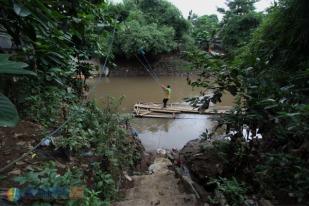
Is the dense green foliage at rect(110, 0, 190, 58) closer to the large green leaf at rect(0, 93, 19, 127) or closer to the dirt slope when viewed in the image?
the dirt slope

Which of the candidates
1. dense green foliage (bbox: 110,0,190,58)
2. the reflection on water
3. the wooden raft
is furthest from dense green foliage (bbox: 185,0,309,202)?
dense green foliage (bbox: 110,0,190,58)

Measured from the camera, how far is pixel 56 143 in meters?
2.21

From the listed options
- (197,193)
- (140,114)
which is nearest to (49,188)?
(197,193)

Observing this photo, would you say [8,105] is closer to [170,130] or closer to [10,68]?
[10,68]

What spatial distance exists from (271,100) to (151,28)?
1337 cm

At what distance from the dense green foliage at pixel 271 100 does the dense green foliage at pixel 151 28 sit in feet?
36.2

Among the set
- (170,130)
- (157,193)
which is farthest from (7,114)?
(170,130)

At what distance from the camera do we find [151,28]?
14.7 meters

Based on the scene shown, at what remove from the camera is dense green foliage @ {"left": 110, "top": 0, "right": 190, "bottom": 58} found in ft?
46.6

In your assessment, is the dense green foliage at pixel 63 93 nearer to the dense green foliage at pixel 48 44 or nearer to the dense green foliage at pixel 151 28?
the dense green foliage at pixel 48 44

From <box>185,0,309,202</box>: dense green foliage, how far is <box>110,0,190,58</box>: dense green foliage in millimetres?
11045

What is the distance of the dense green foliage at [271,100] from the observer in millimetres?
1815

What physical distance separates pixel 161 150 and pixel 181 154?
2.01 m

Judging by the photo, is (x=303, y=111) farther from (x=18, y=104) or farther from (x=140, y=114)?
(x=140, y=114)
